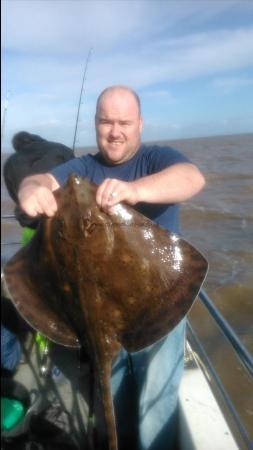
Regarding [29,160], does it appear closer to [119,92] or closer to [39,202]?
[119,92]

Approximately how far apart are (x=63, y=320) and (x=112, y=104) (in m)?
1.59

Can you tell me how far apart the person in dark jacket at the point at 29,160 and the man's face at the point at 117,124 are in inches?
42.9

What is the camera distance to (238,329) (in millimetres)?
7535

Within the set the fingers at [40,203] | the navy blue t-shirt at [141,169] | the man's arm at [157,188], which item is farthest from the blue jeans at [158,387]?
the fingers at [40,203]

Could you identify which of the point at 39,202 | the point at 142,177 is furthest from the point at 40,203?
the point at 142,177

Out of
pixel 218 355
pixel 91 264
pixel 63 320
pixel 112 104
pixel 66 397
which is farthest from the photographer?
pixel 218 355

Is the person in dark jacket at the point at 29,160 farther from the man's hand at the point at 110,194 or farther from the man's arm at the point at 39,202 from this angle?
the man's hand at the point at 110,194

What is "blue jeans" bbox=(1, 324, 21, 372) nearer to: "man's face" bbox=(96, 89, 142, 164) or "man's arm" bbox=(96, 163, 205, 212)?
"man's face" bbox=(96, 89, 142, 164)

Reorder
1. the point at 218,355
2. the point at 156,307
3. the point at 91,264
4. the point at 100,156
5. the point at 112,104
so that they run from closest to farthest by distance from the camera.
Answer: the point at 91,264 → the point at 156,307 → the point at 112,104 → the point at 100,156 → the point at 218,355

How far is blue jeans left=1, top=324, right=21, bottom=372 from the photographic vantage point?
399 cm

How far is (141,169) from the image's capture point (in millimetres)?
3066

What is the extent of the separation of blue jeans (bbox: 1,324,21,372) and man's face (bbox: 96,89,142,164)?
2.17 metres

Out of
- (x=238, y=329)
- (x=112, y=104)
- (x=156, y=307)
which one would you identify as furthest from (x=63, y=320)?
(x=238, y=329)

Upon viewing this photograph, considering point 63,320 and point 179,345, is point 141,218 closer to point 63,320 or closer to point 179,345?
point 63,320
